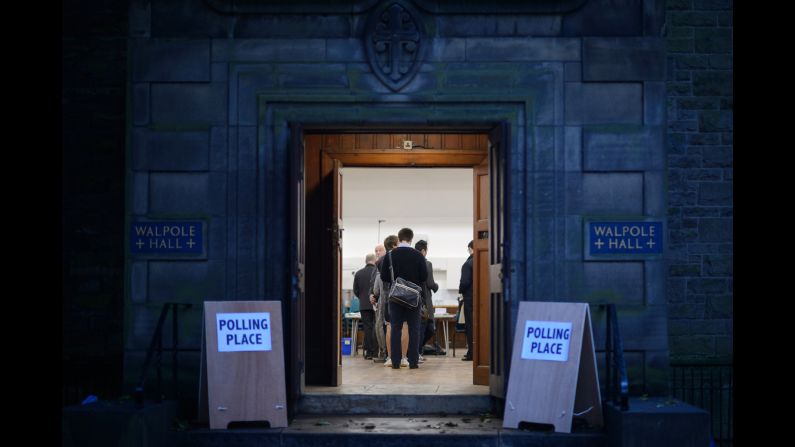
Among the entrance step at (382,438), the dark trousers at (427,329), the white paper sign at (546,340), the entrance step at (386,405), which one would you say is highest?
the white paper sign at (546,340)

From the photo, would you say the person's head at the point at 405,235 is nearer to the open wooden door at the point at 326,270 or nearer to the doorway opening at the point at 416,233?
the doorway opening at the point at 416,233

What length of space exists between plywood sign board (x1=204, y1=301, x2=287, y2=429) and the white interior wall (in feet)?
32.5

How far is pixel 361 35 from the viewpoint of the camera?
9219 mm

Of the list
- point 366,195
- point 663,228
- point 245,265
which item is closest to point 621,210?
point 663,228

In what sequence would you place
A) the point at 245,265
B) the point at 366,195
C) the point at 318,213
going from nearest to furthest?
the point at 245,265 → the point at 318,213 → the point at 366,195

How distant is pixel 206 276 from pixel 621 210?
3660 millimetres

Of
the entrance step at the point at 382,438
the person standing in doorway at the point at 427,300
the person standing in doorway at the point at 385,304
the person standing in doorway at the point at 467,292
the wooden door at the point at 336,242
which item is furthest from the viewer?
the person standing in doorway at the point at 467,292

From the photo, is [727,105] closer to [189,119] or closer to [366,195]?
[189,119]

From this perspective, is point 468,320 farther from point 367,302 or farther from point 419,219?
point 419,219

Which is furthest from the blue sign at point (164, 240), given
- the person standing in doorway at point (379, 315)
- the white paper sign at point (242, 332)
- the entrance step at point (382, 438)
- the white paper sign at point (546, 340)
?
the person standing in doorway at point (379, 315)

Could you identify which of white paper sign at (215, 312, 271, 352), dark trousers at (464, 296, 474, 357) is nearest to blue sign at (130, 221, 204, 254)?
white paper sign at (215, 312, 271, 352)

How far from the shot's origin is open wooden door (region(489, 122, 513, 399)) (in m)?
8.95

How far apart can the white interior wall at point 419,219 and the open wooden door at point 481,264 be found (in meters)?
7.64

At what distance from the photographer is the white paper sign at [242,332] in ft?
27.8
